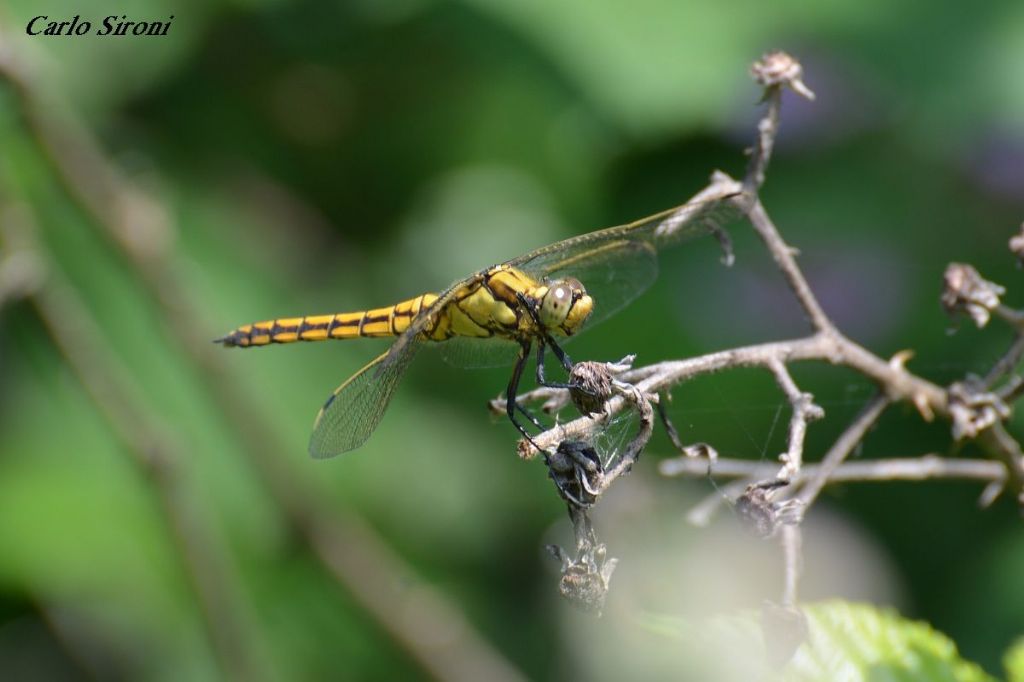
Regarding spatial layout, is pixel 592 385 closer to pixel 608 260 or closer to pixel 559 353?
pixel 559 353

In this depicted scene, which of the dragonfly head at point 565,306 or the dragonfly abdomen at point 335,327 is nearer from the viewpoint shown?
the dragonfly head at point 565,306

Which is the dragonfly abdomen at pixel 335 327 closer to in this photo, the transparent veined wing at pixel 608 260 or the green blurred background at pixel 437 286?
the transparent veined wing at pixel 608 260

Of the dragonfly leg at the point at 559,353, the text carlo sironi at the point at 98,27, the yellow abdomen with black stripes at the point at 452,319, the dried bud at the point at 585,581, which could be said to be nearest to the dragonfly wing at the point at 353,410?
the yellow abdomen with black stripes at the point at 452,319

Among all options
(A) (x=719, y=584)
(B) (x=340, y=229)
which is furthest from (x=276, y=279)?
(A) (x=719, y=584)

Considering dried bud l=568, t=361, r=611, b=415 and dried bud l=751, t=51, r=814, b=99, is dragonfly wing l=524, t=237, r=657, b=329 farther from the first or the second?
dried bud l=568, t=361, r=611, b=415

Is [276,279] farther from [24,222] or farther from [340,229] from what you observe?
[24,222]

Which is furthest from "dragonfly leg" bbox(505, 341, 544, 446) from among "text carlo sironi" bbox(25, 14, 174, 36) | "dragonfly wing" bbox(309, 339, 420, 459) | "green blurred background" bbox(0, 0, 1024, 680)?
"text carlo sironi" bbox(25, 14, 174, 36)
